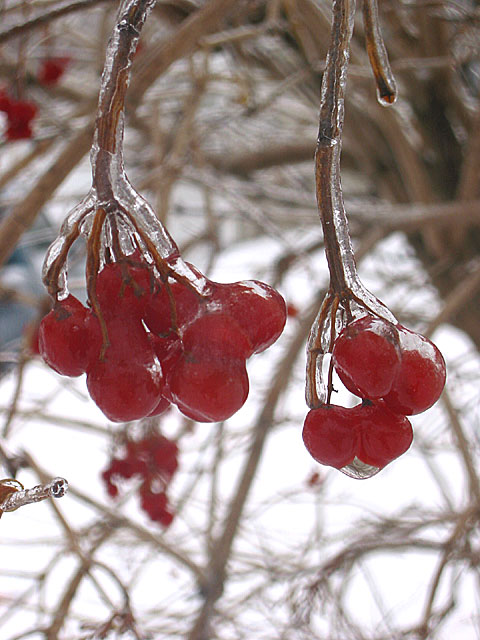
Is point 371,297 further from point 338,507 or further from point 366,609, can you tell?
point 338,507

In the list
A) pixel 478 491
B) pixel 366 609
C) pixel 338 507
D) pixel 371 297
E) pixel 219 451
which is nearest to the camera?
pixel 371 297

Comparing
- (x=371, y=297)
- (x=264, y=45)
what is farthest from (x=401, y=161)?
(x=371, y=297)

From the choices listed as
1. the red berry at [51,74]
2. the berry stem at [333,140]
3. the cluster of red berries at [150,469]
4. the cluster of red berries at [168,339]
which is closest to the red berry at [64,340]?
the cluster of red berries at [168,339]

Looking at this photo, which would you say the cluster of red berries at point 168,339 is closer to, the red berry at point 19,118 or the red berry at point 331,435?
the red berry at point 331,435

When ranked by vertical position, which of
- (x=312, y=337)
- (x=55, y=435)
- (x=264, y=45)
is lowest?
(x=312, y=337)

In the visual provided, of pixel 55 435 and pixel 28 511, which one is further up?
pixel 55 435

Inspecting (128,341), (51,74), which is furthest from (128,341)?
(51,74)

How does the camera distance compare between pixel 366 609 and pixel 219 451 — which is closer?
pixel 219 451
